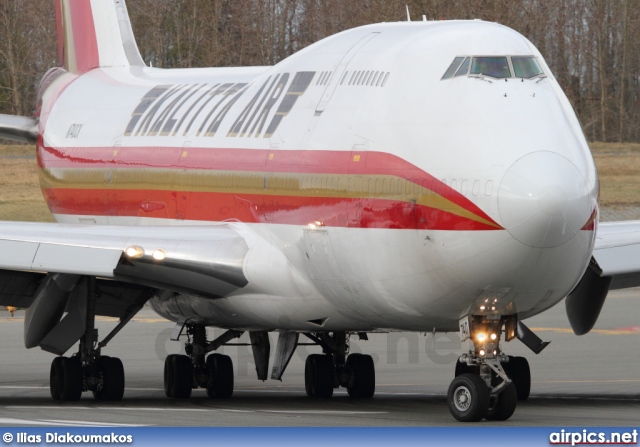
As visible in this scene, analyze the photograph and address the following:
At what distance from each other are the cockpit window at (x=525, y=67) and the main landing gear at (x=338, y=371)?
6719mm

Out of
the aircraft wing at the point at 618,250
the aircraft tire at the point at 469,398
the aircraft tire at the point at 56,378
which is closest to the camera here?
the aircraft tire at the point at 469,398

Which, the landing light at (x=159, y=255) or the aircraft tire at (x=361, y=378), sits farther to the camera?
the aircraft tire at (x=361, y=378)

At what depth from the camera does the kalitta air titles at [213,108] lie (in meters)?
21.5

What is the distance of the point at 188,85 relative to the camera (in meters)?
25.7

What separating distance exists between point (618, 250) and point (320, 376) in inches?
206

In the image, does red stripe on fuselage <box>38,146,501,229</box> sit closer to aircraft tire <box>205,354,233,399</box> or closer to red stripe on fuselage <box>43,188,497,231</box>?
red stripe on fuselage <box>43,188,497,231</box>

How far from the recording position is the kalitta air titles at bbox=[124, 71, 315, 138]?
70.6 ft

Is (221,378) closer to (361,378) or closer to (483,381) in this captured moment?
(361,378)

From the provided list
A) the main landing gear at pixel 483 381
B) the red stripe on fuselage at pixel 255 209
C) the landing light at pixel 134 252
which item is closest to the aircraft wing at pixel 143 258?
the landing light at pixel 134 252

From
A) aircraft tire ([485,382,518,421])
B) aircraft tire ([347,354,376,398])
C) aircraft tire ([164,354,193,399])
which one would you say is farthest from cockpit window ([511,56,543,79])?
aircraft tire ([164,354,193,399])

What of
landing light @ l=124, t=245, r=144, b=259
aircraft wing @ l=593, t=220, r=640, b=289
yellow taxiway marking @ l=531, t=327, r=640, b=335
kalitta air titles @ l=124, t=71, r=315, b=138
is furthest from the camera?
yellow taxiway marking @ l=531, t=327, r=640, b=335

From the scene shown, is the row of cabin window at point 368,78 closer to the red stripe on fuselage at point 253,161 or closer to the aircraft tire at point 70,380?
the red stripe on fuselage at point 253,161

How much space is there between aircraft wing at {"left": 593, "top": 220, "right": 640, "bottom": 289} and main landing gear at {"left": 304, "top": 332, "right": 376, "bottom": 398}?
4.29m

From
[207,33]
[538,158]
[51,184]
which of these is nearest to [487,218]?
[538,158]
